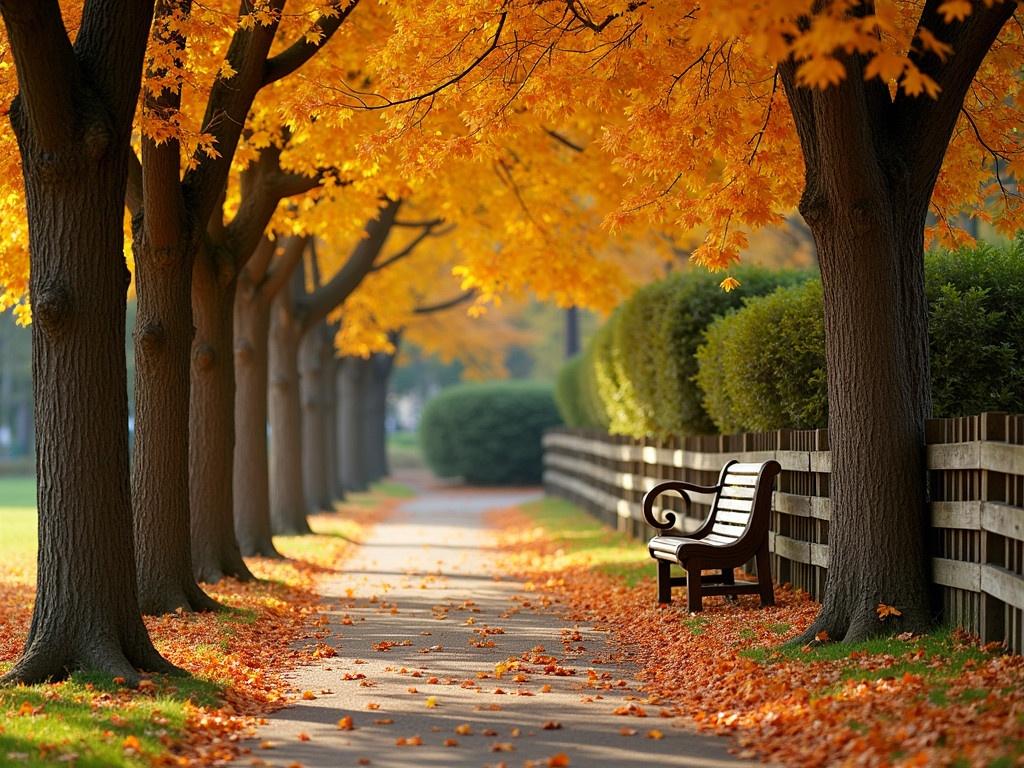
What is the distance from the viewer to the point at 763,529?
34.4 ft

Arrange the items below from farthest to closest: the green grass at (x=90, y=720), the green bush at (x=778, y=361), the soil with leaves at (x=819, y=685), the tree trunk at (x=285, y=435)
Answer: the tree trunk at (x=285, y=435), the green bush at (x=778, y=361), the green grass at (x=90, y=720), the soil with leaves at (x=819, y=685)

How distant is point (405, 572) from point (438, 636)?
5.84 meters

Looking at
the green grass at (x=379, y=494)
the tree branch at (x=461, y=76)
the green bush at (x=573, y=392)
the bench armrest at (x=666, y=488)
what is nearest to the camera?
the tree branch at (x=461, y=76)

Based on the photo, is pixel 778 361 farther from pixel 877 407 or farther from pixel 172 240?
pixel 172 240

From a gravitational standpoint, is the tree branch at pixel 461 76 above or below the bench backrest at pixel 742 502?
above

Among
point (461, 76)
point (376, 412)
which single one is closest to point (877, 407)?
point (461, 76)

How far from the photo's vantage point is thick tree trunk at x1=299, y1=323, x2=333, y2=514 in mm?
26719

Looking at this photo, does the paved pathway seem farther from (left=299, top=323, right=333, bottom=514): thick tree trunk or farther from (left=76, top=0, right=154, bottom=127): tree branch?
(left=299, top=323, right=333, bottom=514): thick tree trunk

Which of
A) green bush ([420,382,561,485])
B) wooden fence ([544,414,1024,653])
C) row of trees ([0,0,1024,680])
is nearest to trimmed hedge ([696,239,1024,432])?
wooden fence ([544,414,1024,653])

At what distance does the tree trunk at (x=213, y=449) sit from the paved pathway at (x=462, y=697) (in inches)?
51.3

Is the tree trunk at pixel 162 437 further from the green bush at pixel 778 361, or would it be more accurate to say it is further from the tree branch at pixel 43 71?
the green bush at pixel 778 361

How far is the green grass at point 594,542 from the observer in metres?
14.6

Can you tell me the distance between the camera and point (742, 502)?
433 inches

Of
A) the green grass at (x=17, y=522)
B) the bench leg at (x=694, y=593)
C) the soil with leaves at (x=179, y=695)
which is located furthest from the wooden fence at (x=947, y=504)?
the green grass at (x=17, y=522)
